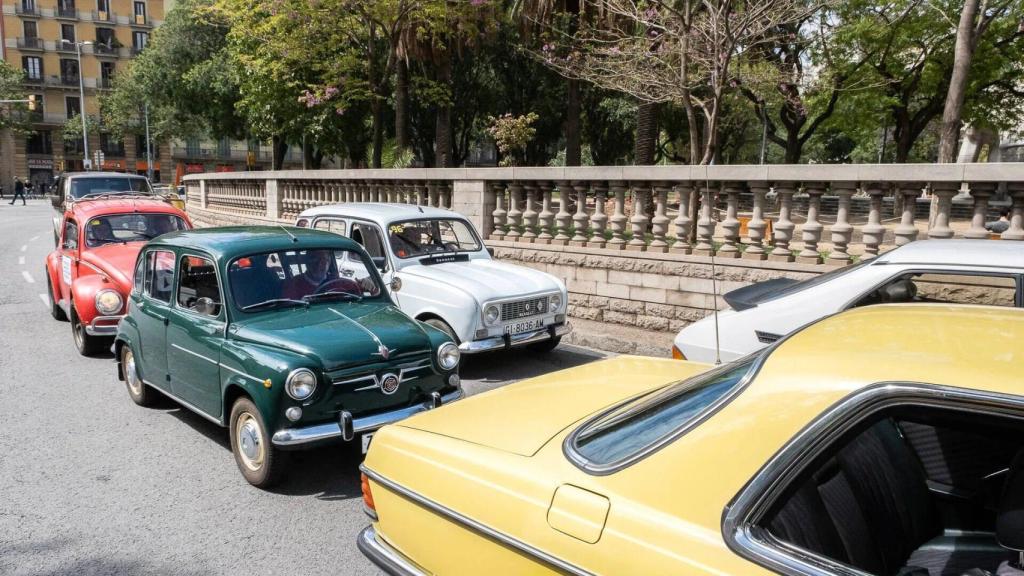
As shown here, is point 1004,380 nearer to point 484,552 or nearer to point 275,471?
point 484,552

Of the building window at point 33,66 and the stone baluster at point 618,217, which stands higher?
the building window at point 33,66

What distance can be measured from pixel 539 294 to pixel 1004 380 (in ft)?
19.5

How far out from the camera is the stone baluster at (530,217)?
35.1 feet

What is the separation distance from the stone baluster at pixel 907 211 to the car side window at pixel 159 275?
270 inches

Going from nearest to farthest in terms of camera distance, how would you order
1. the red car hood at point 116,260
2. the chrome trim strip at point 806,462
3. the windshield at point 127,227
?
the chrome trim strip at point 806,462
the red car hood at point 116,260
the windshield at point 127,227

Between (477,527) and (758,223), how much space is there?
6.76 m

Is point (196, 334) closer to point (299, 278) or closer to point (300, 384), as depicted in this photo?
point (299, 278)

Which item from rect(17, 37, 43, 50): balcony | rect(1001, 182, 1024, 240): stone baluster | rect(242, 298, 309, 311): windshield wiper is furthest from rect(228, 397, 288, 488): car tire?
rect(17, 37, 43, 50): balcony

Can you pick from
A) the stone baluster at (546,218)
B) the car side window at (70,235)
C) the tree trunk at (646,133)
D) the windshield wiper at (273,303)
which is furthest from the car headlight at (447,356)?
the tree trunk at (646,133)

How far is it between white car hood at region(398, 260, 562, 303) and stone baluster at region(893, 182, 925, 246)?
352cm

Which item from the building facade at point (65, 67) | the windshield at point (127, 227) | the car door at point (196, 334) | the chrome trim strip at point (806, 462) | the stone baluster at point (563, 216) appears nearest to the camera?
the chrome trim strip at point (806, 462)

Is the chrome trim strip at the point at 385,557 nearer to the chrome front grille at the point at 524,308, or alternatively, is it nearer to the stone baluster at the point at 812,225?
the chrome front grille at the point at 524,308

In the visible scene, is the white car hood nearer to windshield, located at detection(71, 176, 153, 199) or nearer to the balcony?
windshield, located at detection(71, 176, 153, 199)

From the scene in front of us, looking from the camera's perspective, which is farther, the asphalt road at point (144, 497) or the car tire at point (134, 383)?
the car tire at point (134, 383)
